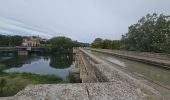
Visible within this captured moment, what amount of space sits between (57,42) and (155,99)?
123 metres

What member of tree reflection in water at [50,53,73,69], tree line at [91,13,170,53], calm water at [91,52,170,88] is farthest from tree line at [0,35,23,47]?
calm water at [91,52,170,88]

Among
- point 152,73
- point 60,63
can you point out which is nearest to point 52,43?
point 60,63

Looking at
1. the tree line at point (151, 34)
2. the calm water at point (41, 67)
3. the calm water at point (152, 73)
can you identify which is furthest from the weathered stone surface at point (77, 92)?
the calm water at point (41, 67)

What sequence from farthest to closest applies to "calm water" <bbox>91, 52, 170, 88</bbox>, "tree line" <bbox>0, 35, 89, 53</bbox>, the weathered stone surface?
"tree line" <bbox>0, 35, 89, 53</bbox> < "calm water" <bbox>91, 52, 170, 88</bbox> < the weathered stone surface

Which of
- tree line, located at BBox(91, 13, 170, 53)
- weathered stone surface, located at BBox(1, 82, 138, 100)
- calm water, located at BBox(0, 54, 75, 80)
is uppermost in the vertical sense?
tree line, located at BBox(91, 13, 170, 53)

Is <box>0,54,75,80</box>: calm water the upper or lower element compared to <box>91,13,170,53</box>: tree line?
lower

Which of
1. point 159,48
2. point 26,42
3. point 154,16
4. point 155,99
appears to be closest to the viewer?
point 155,99

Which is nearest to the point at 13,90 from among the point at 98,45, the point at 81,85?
the point at 81,85

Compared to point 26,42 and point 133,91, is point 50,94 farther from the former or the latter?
point 26,42

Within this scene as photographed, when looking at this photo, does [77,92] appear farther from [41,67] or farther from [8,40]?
[8,40]

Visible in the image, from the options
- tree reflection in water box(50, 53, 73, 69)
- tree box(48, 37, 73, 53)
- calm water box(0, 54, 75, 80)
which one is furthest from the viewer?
tree box(48, 37, 73, 53)

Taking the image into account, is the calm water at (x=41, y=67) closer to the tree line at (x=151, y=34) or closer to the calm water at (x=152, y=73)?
the tree line at (x=151, y=34)

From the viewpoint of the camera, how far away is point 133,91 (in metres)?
3.04

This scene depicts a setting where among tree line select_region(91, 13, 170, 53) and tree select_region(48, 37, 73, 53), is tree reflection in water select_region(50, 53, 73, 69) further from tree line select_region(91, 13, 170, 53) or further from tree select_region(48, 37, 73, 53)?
tree select_region(48, 37, 73, 53)
